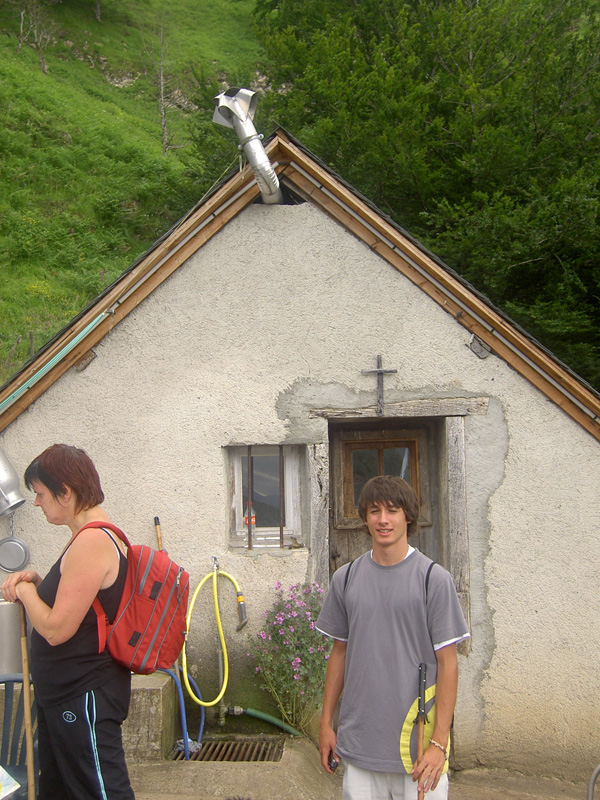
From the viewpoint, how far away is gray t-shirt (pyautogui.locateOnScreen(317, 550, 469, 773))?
7.97 ft

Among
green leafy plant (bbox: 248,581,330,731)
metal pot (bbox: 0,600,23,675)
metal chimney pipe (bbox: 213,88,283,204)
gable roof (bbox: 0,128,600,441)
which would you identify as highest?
metal chimney pipe (bbox: 213,88,283,204)

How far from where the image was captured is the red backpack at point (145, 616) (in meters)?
2.50

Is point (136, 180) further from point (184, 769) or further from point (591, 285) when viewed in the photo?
point (184, 769)

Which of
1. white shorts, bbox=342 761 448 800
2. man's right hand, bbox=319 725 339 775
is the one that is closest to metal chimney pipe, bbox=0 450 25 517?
man's right hand, bbox=319 725 339 775

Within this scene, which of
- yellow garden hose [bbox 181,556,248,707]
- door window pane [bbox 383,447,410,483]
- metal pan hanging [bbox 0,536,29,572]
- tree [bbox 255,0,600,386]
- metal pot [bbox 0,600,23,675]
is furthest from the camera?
tree [bbox 255,0,600,386]

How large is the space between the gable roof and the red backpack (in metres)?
2.63

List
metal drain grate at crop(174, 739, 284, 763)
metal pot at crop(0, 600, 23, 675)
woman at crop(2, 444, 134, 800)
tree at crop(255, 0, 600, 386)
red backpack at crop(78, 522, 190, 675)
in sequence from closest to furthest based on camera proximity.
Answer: woman at crop(2, 444, 134, 800) → red backpack at crop(78, 522, 190, 675) → metal pot at crop(0, 600, 23, 675) → metal drain grate at crop(174, 739, 284, 763) → tree at crop(255, 0, 600, 386)

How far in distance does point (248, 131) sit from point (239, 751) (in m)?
4.28

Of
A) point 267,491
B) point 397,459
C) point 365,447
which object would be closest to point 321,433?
point 267,491

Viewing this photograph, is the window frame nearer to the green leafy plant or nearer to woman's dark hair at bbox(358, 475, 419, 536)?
the green leafy plant

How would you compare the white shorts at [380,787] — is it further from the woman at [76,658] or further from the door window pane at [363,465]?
the door window pane at [363,465]

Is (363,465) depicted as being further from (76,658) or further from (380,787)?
(76,658)

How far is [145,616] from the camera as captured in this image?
2.54m

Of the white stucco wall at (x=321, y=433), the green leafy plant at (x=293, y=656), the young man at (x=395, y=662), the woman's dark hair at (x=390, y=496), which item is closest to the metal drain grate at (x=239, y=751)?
the green leafy plant at (x=293, y=656)
